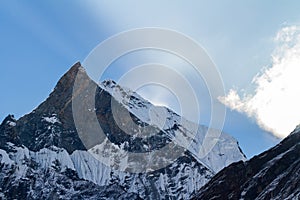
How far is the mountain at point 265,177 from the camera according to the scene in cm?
9138

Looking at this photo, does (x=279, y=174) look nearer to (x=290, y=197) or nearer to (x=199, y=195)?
(x=290, y=197)

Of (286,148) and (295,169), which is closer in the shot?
(295,169)

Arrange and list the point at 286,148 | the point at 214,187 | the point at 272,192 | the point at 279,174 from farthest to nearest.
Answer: the point at 214,187 → the point at 286,148 → the point at 279,174 → the point at 272,192

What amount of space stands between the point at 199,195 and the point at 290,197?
135 feet

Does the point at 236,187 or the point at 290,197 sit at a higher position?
the point at 236,187

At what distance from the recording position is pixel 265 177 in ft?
331

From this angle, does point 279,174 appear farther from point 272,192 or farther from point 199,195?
point 199,195

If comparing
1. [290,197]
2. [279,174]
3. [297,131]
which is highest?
[297,131]

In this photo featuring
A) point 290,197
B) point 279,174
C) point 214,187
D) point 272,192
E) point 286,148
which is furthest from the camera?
point 214,187

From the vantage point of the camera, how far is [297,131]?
4343 inches

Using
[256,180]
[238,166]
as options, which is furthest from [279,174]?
[238,166]

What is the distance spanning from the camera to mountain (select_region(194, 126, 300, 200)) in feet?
300

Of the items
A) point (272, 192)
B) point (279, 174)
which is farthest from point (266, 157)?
point (272, 192)

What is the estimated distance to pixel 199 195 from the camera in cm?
12356
